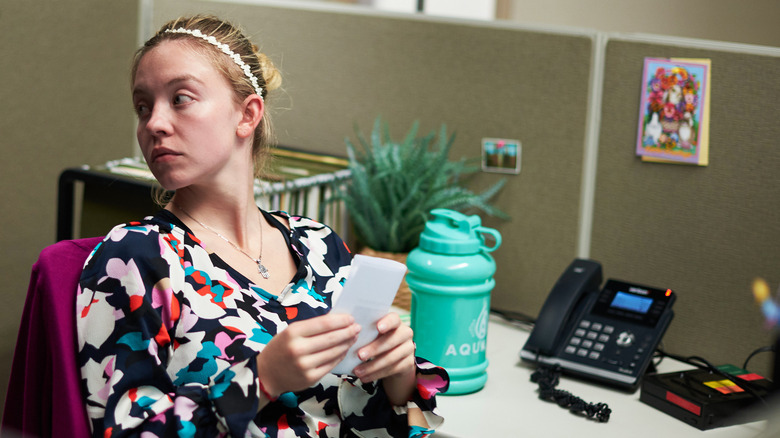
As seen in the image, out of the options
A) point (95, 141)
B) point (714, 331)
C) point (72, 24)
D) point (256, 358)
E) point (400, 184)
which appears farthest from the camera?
point (95, 141)

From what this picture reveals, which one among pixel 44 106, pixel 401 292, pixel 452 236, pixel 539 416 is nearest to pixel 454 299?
pixel 452 236

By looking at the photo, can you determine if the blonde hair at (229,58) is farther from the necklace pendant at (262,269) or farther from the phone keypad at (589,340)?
the phone keypad at (589,340)

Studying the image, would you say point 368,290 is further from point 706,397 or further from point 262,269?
point 706,397

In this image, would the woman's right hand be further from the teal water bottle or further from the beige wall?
the beige wall

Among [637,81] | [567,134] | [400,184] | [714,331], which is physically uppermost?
[637,81]

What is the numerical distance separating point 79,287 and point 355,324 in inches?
12.0

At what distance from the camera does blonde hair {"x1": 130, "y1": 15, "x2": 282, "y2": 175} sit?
0.94 metres

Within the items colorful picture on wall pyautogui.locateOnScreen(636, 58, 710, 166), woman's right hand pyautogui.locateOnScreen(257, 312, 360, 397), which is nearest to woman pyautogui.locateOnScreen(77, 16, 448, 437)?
woman's right hand pyautogui.locateOnScreen(257, 312, 360, 397)

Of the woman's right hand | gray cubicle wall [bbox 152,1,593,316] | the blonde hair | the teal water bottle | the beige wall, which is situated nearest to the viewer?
the woman's right hand

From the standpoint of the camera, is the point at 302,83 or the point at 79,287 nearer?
the point at 79,287

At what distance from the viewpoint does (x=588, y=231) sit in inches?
58.4

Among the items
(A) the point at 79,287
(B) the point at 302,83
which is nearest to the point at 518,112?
(B) the point at 302,83

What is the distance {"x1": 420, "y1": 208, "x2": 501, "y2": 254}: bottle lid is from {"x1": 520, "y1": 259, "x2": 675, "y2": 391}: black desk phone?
→ 0.65ft

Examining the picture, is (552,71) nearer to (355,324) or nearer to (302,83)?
(302,83)
